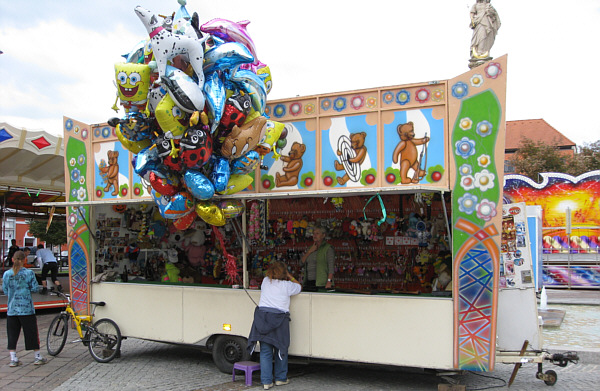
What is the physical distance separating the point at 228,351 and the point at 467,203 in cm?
406

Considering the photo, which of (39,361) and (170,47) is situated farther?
(39,361)

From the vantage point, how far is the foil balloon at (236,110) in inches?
270

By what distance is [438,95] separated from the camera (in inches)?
265

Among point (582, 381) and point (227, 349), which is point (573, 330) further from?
point (227, 349)

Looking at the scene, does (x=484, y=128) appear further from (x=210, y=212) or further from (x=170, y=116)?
(x=170, y=116)

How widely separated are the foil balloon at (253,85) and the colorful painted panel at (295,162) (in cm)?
65

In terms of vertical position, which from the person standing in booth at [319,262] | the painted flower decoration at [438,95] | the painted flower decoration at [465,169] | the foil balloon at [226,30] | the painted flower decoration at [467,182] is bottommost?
the person standing in booth at [319,262]

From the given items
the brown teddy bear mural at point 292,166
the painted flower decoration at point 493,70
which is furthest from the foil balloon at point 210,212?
the painted flower decoration at point 493,70

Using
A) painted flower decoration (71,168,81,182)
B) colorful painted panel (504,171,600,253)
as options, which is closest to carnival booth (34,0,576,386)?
painted flower decoration (71,168,81,182)

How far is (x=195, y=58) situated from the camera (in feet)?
21.4

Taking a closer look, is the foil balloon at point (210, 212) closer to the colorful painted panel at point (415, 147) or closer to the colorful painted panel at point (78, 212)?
the colorful painted panel at point (415, 147)

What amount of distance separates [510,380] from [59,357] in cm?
698

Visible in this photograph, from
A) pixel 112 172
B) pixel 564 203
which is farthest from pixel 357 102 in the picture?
pixel 564 203

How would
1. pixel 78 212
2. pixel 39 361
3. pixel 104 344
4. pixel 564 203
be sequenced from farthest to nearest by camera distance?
pixel 564 203
pixel 78 212
pixel 104 344
pixel 39 361
